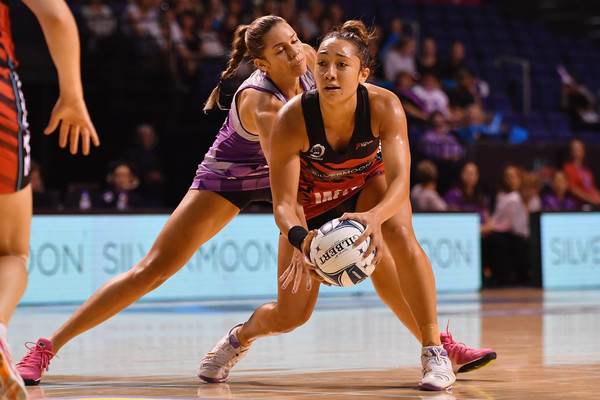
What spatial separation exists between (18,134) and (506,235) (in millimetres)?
10114

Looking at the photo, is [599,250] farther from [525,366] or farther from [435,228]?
[525,366]

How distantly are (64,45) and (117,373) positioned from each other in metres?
2.52

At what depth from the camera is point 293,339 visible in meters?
7.12

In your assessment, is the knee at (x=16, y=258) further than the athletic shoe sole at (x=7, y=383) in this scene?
Yes

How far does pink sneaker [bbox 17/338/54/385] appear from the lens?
4848mm

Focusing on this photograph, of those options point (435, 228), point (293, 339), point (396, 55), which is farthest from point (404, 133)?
point (396, 55)

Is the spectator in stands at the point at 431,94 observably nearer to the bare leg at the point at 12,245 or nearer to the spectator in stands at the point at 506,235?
the spectator in stands at the point at 506,235

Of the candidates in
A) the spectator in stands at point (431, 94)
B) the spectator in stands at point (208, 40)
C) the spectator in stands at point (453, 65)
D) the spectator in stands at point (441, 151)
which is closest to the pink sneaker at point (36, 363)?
the spectator in stands at point (208, 40)

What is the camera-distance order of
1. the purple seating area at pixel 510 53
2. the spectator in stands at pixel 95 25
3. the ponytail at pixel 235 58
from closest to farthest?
the ponytail at pixel 235 58, the spectator in stands at pixel 95 25, the purple seating area at pixel 510 53

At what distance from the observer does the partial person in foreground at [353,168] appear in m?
4.55

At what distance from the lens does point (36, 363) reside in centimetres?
490

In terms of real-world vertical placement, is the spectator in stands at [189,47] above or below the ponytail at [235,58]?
above

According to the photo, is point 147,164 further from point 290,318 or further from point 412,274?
point 412,274

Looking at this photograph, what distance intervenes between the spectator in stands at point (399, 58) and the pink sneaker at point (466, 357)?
9869 millimetres
